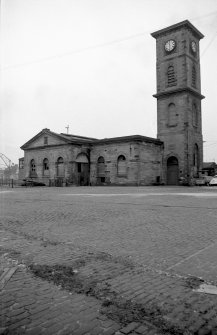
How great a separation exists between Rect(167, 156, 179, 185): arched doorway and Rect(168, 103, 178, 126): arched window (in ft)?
15.2

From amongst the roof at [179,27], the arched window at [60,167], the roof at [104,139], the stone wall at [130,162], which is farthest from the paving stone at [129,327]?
the roof at [179,27]

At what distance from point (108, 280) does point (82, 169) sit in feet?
115

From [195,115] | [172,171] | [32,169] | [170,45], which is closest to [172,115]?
[195,115]

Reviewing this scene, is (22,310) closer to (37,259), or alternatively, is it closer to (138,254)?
(37,259)

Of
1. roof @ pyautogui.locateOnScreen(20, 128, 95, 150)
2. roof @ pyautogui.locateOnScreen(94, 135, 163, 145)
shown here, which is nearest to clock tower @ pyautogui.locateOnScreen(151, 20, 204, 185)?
roof @ pyautogui.locateOnScreen(94, 135, 163, 145)

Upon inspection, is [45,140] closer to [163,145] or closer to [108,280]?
[163,145]

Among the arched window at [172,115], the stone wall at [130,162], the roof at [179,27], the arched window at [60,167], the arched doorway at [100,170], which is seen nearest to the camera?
the stone wall at [130,162]

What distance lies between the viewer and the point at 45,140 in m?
41.6

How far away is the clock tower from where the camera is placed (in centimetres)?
3581

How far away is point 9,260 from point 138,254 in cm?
214

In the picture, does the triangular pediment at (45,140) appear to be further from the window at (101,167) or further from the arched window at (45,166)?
the window at (101,167)

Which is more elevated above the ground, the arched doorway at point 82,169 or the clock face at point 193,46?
the clock face at point 193,46

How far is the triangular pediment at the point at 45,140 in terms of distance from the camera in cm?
3906

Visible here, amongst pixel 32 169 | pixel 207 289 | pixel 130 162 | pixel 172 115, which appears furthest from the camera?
pixel 32 169
